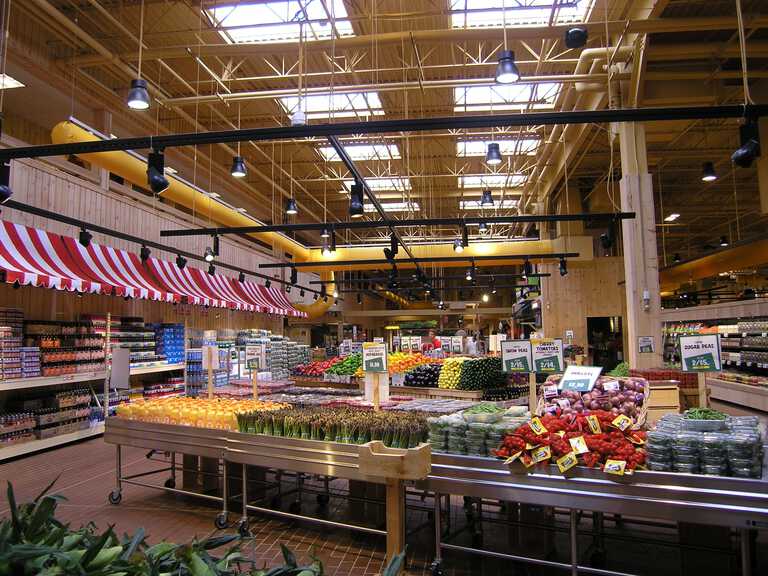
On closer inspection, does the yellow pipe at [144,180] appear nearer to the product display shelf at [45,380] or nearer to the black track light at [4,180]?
the black track light at [4,180]

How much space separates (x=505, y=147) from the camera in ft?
45.1

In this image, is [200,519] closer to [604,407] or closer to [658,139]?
[604,407]

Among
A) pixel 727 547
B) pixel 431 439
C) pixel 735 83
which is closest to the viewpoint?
pixel 727 547

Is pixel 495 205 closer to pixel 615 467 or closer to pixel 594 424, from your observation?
pixel 594 424

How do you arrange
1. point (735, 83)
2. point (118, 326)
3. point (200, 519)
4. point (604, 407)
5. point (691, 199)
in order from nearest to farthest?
point (604, 407), point (200, 519), point (735, 83), point (118, 326), point (691, 199)

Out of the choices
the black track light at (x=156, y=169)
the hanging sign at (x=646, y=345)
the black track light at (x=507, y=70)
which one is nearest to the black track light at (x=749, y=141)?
the black track light at (x=507, y=70)

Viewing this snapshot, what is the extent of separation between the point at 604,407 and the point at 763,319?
929 cm

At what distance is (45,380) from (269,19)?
22.6 feet

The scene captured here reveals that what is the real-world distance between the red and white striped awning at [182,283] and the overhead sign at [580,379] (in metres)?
8.74

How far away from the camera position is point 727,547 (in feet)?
12.2

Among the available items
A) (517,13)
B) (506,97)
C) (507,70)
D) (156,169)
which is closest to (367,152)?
(506,97)

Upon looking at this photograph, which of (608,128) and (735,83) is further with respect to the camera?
(608,128)

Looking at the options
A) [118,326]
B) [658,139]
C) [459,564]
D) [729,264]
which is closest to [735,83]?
[658,139]

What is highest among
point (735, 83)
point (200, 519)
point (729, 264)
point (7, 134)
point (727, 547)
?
point (735, 83)
